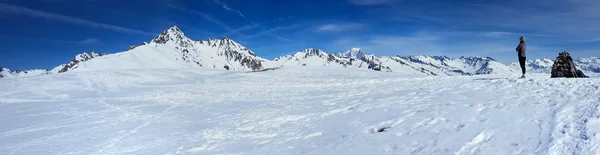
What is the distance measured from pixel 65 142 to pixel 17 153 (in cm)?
132

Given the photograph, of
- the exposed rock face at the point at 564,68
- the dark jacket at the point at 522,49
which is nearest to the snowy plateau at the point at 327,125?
the dark jacket at the point at 522,49

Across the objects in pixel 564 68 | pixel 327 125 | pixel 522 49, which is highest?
pixel 522 49

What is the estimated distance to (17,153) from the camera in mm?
10930

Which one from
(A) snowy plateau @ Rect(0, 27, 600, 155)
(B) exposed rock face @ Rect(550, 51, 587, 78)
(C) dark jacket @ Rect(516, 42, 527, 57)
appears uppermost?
(C) dark jacket @ Rect(516, 42, 527, 57)

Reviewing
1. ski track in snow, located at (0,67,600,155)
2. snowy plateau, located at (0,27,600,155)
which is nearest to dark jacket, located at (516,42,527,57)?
snowy plateau, located at (0,27,600,155)

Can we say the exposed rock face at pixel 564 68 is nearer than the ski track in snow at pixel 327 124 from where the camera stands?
No

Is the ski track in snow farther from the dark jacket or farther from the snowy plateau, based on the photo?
the dark jacket

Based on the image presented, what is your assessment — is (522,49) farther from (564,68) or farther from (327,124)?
(327,124)

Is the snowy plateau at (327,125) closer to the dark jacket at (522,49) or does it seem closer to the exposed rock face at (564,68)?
the dark jacket at (522,49)

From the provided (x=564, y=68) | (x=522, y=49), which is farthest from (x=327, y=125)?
(x=564, y=68)

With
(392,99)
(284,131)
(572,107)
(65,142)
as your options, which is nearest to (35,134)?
(65,142)

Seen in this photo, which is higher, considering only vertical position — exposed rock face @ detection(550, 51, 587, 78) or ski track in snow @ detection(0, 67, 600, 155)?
exposed rock face @ detection(550, 51, 587, 78)

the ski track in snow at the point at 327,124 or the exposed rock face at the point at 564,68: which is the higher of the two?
the exposed rock face at the point at 564,68

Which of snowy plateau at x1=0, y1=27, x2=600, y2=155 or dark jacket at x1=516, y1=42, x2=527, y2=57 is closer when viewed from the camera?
snowy plateau at x1=0, y1=27, x2=600, y2=155
